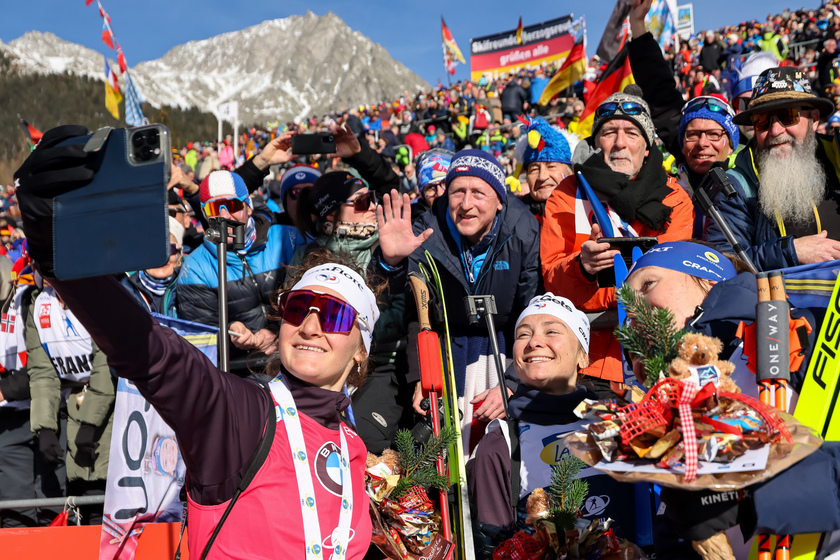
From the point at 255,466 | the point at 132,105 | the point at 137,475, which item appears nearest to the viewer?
the point at 255,466

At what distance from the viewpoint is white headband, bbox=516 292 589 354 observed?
10.5 feet

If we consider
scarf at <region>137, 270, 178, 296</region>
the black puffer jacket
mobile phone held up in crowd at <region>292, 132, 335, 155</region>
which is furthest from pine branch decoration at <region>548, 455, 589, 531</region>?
scarf at <region>137, 270, 178, 296</region>

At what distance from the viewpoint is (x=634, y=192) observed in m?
3.83

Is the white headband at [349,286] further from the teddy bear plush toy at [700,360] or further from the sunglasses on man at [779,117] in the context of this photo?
the sunglasses on man at [779,117]

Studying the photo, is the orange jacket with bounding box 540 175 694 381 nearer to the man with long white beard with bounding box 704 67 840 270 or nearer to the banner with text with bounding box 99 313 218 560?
the man with long white beard with bounding box 704 67 840 270

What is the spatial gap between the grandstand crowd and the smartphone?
0.07 feet

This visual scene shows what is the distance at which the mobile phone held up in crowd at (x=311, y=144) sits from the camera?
13.1 ft

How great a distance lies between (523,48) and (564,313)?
28.2 meters

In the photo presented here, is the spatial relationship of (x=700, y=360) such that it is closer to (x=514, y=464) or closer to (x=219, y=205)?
(x=514, y=464)

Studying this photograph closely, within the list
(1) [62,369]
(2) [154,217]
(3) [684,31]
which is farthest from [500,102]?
(2) [154,217]

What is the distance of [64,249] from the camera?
55.4 inches

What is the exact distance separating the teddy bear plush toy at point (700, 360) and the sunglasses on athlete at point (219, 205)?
3.54 m

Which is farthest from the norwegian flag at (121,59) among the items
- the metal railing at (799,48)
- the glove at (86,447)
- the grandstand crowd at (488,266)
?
the metal railing at (799,48)

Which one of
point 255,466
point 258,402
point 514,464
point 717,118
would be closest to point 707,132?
point 717,118
